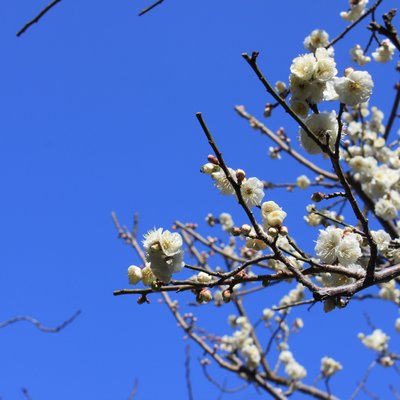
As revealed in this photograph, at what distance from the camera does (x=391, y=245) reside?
221 centimetres

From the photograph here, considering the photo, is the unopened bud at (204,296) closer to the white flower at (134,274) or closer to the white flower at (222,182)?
the white flower at (134,274)

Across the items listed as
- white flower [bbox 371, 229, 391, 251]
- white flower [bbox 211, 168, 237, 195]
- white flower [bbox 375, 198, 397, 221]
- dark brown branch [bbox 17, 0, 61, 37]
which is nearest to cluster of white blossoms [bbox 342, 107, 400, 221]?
white flower [bbox 375, 198, 397, 221]

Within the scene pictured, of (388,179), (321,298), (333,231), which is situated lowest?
(321,298)

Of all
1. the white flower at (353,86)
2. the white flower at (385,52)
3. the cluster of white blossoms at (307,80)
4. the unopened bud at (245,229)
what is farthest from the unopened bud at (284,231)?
the white flower at (385,52)

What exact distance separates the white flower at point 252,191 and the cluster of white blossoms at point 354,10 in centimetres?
334

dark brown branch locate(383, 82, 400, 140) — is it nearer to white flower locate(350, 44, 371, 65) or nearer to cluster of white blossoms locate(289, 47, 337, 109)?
white flower locate(350, 44, 371, 65)

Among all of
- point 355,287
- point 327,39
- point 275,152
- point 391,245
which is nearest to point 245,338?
point 275,152

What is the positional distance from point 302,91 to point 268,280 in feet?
2.42

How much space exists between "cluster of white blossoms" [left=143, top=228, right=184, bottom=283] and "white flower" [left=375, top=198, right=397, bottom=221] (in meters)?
3.37

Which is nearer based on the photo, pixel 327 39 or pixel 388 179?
pixel 327 39

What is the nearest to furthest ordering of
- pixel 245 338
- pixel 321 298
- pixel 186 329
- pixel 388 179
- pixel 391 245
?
pixel 321 298 → pixel 391 245 → pixel 388 179 → pixel 186 329 → pixel 245 338

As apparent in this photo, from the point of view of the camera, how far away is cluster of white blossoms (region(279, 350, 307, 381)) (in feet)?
25.4

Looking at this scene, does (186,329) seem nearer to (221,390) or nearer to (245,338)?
(221,390)

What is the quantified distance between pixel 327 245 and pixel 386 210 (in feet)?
9.40
